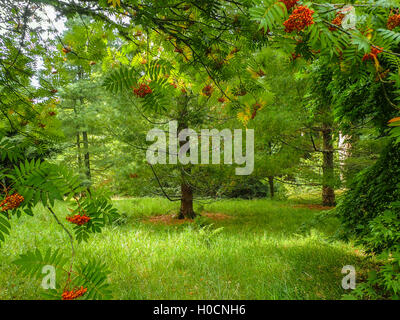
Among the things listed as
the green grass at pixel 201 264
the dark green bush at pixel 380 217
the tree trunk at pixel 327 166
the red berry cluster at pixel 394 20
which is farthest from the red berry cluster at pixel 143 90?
the tree trunk at pixel 327 166

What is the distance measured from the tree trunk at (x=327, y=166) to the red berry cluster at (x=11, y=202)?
473 centimetres

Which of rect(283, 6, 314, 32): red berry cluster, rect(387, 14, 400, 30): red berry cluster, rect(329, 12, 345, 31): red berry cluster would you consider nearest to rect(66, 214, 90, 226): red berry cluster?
rect(283, 6, 314, 32): red berry cluster

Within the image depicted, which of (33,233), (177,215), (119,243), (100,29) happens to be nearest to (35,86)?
(100,29)

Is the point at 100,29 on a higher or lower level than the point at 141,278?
higher

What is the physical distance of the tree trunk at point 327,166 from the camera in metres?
Result: 4.65

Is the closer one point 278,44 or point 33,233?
point 278,44

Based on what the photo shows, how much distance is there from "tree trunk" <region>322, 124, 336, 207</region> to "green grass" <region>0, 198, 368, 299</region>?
1.14 meters

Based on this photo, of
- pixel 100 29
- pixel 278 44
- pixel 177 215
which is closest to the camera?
pixel 278 44

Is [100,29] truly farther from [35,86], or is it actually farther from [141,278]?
[141,278]

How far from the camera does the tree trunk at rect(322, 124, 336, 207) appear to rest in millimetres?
4652

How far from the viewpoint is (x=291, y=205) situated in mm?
8367

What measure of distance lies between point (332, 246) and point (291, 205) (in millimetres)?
Answer: 4863

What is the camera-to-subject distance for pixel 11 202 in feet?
1.63

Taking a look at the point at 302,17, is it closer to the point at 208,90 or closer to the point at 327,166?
the point at 208,90
